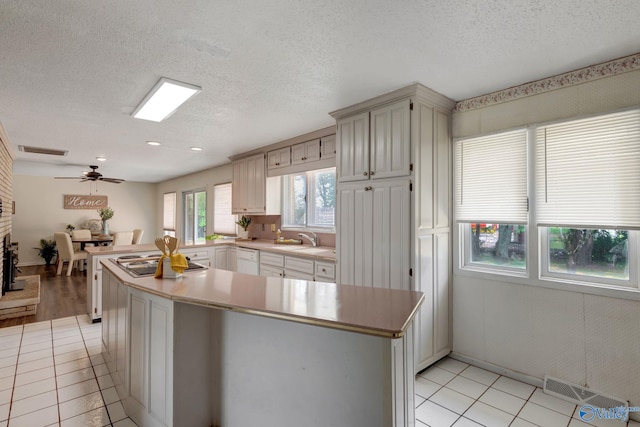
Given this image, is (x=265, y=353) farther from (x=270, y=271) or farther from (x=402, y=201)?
(x=270, y=271)

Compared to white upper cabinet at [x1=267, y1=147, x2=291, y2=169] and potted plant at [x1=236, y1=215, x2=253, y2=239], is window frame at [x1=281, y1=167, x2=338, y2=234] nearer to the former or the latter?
white upper cabinet at [x1=267, y1=147, x2=291, y2=169]

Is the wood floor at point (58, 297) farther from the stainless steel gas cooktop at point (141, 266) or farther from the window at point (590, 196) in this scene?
the window at point (590, 196)

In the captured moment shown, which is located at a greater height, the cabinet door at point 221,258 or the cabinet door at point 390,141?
the cabinet door at point 390,141

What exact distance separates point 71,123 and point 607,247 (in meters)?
4.87

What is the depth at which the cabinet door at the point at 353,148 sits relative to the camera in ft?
9.14

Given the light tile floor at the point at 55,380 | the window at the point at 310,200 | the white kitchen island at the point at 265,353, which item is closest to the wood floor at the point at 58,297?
the light tile floor at the point at 55,380

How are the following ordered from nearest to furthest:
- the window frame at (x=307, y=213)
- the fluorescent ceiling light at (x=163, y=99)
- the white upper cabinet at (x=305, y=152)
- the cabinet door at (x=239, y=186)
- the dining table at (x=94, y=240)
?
the fluorescent ceiling light at (x=163, y=99) < the white upper cabinet at (x=305, y=152) < the window frame at (x=307, y=213) < the cabinet door at (x=239, y=186) < the dining table at (x=94, y=240)

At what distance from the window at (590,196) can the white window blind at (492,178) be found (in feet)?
0.42

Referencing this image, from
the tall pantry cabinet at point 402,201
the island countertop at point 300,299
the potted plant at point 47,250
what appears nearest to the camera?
the island countertop at point 300,299

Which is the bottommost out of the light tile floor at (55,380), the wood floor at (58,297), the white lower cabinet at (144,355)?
the light tile floor at (55,380)

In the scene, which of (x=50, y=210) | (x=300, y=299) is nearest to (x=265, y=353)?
(x=300, y=299)

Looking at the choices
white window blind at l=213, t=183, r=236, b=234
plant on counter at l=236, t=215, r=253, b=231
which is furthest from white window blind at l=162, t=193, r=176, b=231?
plant on counter at l=236, t=215, r=253, b=231

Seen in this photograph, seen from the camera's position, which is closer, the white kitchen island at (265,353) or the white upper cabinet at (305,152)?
the white kitchen island at (265,353)

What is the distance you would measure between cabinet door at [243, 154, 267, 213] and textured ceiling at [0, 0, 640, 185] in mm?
1542
